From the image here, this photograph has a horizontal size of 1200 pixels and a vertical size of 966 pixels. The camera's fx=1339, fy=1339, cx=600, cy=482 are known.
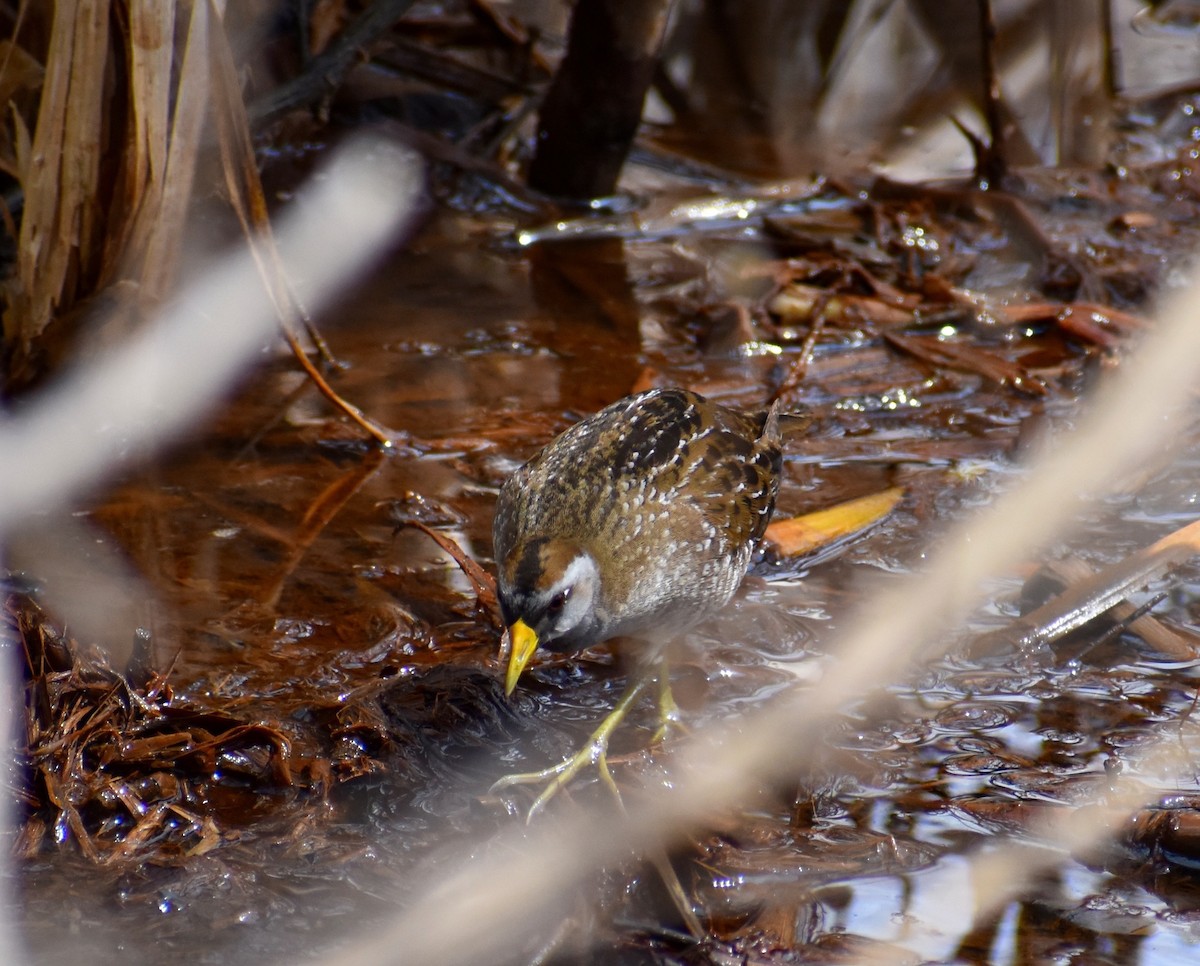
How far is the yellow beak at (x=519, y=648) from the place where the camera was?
3.19 metres

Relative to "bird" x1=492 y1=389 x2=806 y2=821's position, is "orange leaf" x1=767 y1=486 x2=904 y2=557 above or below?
below

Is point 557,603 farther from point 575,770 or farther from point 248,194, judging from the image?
point 248,194

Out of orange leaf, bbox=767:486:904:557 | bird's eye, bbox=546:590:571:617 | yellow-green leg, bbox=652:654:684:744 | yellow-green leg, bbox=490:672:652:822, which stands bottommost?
yellow-green leg, bbox=652:654:684:744

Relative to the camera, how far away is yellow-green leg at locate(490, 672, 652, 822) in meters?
3.24

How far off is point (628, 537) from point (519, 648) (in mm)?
457

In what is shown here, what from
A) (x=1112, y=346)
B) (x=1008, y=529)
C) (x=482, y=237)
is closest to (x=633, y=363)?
(x=482, y=237)

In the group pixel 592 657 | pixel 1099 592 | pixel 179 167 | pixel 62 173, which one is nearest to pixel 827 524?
pixel 1099 592

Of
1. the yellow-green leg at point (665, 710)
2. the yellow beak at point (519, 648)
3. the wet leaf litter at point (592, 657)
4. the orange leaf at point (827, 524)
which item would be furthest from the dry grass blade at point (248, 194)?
the yellow beak at point (519, 648)

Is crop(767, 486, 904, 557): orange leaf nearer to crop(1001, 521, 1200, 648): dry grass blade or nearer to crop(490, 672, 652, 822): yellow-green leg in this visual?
crop(1001, 521, 1200, 648): dry grass blade

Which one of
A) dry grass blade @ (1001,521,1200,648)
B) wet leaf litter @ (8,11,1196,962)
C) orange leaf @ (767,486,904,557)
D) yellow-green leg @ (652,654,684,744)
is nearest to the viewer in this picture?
wet leaf litter @ (8,11,1196,962)

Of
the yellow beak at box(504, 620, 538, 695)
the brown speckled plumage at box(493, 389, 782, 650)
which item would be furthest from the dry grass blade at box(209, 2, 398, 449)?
the yellow beak at box(504, 620, 538, 695)

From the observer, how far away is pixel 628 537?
11.4ft

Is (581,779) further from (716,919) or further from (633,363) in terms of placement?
(633,363)

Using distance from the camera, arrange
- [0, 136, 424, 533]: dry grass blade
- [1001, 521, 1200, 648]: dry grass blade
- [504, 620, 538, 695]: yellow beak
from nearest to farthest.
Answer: [504, 620, 538, 695]: yellow beak < [1001, 521, 1200, 648]: dry grass blade < [0, 136, 424, 533]: dry grass blade
